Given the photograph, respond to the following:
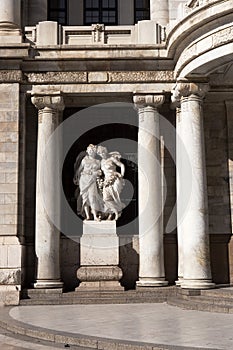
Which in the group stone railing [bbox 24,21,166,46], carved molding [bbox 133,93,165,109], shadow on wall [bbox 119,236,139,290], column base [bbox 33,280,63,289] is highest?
stone railing [bbox 24,21,166,46]

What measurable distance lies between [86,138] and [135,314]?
9.86 metres

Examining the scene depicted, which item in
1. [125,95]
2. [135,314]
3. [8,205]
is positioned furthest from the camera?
[125,95]

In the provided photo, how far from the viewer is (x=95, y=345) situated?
37.8 ft

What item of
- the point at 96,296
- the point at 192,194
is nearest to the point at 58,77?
the point at 192,194

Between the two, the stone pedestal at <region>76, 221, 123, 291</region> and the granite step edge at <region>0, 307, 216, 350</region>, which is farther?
the stone pedestal at <region>76, 221, 123, 291</region>

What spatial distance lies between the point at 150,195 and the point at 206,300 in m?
4.84

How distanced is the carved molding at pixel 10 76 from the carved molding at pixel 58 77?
0.39 meters

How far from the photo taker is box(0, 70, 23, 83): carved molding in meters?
20.2

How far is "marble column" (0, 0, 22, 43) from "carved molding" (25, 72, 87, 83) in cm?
139

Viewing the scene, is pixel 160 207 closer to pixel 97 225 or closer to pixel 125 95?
pixel 97 225

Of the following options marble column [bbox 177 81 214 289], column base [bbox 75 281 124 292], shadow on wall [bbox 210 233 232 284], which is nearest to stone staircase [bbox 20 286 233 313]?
column base [bbox 75 281 124 292]

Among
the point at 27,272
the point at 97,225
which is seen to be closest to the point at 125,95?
the point at 97,225

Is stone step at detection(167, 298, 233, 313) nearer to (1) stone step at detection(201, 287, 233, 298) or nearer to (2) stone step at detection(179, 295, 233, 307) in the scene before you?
(2) stone step at detection(179, 295, 233, 307)

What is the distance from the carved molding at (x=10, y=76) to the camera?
20.2 meters
